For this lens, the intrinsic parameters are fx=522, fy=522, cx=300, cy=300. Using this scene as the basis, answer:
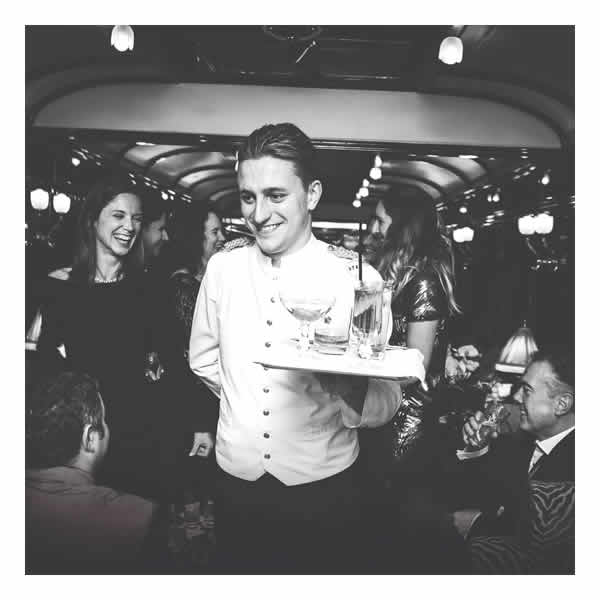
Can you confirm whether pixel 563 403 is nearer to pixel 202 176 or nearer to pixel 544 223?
pixel 544 223

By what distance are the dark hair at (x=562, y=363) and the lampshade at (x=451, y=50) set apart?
1.34m

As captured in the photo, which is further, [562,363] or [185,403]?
[185,403]

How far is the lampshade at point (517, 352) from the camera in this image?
8.58ft

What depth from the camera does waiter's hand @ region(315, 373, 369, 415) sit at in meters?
1.54

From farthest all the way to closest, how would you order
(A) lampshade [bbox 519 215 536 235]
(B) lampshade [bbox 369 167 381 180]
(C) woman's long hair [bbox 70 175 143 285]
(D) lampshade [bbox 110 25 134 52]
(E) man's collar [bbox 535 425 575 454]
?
(A) lampshade [bbox 519 215 536 235] < (B) lampshade [bbox 369 167 381 180] < (C) woman's long hair [bbox 70 175 143 285] < (E) man's collar [bbox 535 425 575 454] < (D) lampshade [bbox 110 25 134 52]

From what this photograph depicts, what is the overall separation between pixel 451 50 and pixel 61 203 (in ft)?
6.39

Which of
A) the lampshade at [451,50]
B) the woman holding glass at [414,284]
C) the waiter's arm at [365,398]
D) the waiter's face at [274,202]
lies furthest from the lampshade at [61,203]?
the lampshade at [451,50]

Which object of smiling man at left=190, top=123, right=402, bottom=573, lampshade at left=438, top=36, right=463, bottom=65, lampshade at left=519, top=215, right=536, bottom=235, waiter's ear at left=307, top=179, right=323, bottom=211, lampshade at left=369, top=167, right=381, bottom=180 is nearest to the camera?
smiling man at left=190, top=123, right=402, bottom=573

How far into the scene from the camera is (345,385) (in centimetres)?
156

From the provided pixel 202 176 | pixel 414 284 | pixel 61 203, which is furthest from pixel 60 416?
pixel 414 284

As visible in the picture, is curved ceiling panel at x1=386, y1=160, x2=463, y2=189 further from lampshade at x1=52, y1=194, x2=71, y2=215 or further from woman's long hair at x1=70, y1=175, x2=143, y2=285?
lampshade at x1=52, y1=194, x2=71, y2=215

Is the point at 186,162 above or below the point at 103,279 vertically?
above

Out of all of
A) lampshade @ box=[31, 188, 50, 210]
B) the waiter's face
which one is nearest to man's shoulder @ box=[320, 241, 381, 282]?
the waiter's face

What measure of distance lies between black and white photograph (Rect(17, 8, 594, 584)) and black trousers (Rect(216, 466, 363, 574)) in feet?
0.04
